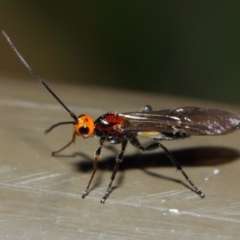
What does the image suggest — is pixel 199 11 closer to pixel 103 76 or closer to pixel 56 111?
pixel 103 76

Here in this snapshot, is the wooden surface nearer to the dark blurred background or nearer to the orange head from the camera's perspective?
the orange head

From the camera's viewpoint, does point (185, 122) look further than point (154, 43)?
No

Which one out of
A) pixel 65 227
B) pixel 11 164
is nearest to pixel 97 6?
pixel 11 164

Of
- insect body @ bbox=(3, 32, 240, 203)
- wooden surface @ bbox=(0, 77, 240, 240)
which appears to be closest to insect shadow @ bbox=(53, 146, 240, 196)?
wooden surface @ bbox=(0, 77, 240, 240)

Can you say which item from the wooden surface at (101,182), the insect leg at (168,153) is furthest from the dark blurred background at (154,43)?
the insect leg at (168,153)

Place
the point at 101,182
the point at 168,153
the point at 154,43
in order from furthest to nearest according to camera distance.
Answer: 1. the point at 154,43
2. the point at 168,153
3. the point at 101,182

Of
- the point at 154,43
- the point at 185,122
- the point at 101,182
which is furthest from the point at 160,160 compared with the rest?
the point at 154,43

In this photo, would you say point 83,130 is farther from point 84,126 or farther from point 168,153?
point 168,153
